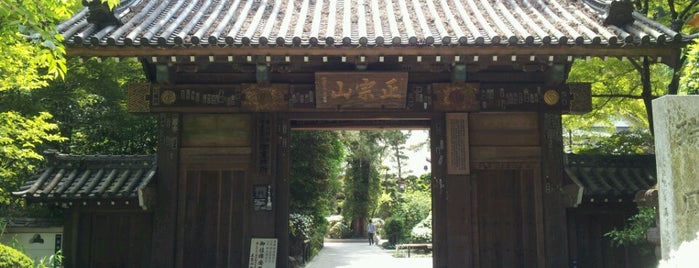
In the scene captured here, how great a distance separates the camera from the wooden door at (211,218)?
8.52m

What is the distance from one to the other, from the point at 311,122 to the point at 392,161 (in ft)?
115

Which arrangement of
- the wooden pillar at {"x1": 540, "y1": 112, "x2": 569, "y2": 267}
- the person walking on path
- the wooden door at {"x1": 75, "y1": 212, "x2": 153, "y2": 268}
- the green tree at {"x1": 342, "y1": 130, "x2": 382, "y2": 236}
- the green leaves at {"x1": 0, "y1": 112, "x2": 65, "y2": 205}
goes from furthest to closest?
the green tree at {"x1": 342, "y1": 130, "x2": 382, "y2": 236} < the person walking on path < the green leaves at {"x1": 0, "y1": 112, "x2": 65, "y2": 205} < the wooden door at {"x1": 75, "y1": 212, "x2": 153, "y2": 268} < the wooden pillar at {"x1": 540, "y1": 112, "x2": 569, "y2": 267}

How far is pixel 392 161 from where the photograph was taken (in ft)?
148

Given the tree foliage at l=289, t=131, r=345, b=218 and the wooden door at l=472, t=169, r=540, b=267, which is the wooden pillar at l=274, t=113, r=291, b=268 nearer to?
the wooden door at l=472, t=169, r=540, b=267

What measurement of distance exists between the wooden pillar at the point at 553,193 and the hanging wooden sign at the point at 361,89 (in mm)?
2375

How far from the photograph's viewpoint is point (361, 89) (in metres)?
8.32

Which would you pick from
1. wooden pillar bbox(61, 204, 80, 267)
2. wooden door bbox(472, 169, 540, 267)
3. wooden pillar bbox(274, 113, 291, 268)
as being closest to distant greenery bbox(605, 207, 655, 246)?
wooden door bbox(472, 169, 540, 267)

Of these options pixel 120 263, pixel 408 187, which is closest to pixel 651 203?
pixel 120 263

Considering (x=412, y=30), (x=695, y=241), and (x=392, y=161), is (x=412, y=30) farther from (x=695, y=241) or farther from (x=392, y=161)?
(x=392, y=161)

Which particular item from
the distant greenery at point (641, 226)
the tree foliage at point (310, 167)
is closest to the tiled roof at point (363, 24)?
the distant greenery at point (641, 226)

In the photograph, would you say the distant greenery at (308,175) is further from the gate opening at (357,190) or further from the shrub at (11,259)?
the shrub at (11,259)

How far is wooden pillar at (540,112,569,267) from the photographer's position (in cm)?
841

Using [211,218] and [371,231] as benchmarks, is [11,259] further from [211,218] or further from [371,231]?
[371,231]

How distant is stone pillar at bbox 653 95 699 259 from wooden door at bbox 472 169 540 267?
3.61 metres
